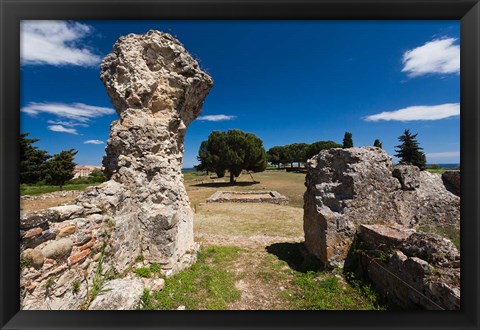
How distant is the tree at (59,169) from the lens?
18.5 metres

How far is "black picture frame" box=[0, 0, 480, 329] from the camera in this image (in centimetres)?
263

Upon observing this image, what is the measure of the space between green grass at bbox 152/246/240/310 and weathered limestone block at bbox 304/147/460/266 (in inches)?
101

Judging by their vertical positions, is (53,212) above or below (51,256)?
above

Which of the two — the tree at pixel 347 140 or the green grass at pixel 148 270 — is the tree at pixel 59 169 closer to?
the green grass at pixel 148 270

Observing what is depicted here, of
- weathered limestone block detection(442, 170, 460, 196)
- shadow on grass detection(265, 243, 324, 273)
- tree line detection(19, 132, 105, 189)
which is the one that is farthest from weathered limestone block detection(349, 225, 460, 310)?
tree line detection(19, 132, 105, 189)

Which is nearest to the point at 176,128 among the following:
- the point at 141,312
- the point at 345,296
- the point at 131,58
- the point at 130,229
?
the point at 131,58

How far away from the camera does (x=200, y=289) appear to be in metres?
4.65

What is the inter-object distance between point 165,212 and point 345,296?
4.22 metres

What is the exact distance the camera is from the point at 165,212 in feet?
16.4

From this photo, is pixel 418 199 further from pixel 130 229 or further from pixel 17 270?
pixel 17 270
